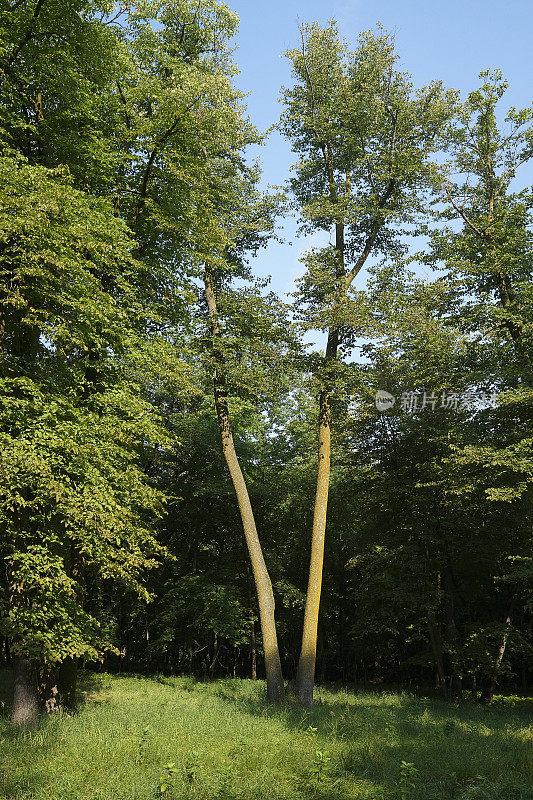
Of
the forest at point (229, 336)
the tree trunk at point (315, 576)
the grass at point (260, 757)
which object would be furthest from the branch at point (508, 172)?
the grass at point (260, 757)

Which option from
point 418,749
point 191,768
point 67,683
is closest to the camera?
point 191,768

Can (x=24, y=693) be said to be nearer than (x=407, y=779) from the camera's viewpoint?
No

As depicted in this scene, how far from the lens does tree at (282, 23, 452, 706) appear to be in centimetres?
1458

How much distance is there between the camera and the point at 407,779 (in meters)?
7.01

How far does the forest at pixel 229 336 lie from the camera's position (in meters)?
9.59

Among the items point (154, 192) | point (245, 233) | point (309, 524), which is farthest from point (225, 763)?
point (309, 524)

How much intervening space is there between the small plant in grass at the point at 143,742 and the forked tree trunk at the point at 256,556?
16.7ft

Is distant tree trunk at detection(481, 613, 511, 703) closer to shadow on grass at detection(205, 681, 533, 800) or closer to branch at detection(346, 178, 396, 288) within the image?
shadow on grass at detection(205, 681, 533, 800)

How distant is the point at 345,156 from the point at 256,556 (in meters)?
12.0

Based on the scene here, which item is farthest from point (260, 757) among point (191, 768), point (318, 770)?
point (191, 768)

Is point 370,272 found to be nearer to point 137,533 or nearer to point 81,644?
point 137,533

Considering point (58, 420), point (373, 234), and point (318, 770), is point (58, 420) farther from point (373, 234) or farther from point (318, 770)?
point (373, 234)

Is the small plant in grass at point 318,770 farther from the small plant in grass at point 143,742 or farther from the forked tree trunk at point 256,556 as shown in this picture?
the forked tree trunk at point 256,556

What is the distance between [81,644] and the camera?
9.16 metres
